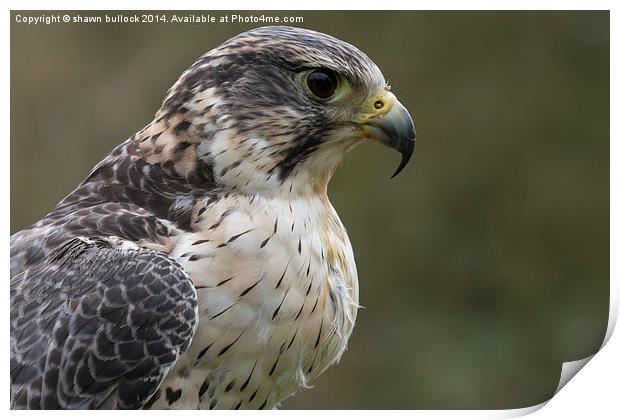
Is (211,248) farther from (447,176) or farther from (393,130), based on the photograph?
(447,176)

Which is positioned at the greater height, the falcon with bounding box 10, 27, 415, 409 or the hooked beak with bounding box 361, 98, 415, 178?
the hooked beak with bounding box 361, 98, 415, 178

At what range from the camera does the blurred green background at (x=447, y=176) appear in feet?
9.07

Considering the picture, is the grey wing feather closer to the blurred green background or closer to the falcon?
the falcon

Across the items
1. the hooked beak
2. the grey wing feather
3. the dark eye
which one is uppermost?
the dark eye

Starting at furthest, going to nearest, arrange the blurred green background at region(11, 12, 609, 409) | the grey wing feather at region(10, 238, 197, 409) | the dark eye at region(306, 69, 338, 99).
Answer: the blurred green background at region(11, 12, 609, 409), the dark eye at region(306, 69, 338, 99), the grey wing feather at region(10, 238, 197, 409)

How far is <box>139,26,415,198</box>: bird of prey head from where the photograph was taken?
247 cm

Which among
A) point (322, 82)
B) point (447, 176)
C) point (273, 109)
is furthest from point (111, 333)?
point (447, 176)

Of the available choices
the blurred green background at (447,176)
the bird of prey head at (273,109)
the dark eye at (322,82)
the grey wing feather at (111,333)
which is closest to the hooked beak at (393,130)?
the bird of prey head at (273,109)

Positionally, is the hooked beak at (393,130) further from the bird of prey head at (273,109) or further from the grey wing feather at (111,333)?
the grey wing feather at (111,333)

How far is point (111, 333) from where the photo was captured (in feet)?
7.41

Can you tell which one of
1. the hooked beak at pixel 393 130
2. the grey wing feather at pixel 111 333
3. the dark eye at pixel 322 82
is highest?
the dark eye at pixel 322 82

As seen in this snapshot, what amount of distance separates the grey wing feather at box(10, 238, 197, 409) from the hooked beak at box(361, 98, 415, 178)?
58 centimetres

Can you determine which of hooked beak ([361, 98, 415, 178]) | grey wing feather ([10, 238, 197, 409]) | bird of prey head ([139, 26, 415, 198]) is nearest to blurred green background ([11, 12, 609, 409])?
bird of prey head ([139, 26, 415, 198])
